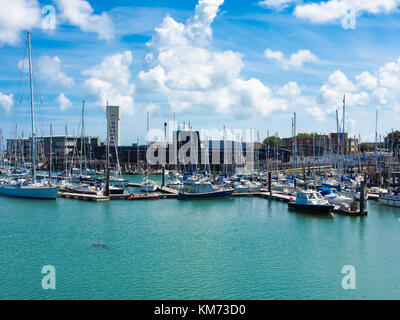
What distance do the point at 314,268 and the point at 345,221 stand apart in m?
16.1

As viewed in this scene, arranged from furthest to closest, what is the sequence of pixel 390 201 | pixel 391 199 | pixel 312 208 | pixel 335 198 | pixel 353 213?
1. pixel 390 201
2. pixel 391 199
3. pixel 335 198
4. pixel 312 208
5. pixel 353 213

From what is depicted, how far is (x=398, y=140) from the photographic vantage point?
115m

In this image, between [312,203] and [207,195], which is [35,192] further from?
[312,203]

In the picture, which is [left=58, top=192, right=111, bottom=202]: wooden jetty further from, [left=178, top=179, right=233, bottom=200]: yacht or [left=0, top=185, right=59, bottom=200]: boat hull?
[left=178, top=179, right=233, bottom=200]: yacht

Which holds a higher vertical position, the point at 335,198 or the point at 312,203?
the point at 335,198

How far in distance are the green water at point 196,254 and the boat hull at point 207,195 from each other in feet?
36.5

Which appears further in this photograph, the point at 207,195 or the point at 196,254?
the point at 207,195

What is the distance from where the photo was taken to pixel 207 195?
54.7 metres

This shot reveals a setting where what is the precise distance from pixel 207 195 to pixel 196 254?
28.7 m

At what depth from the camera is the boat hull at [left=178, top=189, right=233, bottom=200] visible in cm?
5419

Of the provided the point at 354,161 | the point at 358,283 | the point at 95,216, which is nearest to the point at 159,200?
the point at 95,216

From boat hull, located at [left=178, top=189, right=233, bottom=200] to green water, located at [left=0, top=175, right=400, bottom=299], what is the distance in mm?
11133

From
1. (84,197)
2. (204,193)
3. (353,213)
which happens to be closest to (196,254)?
(353,213)
